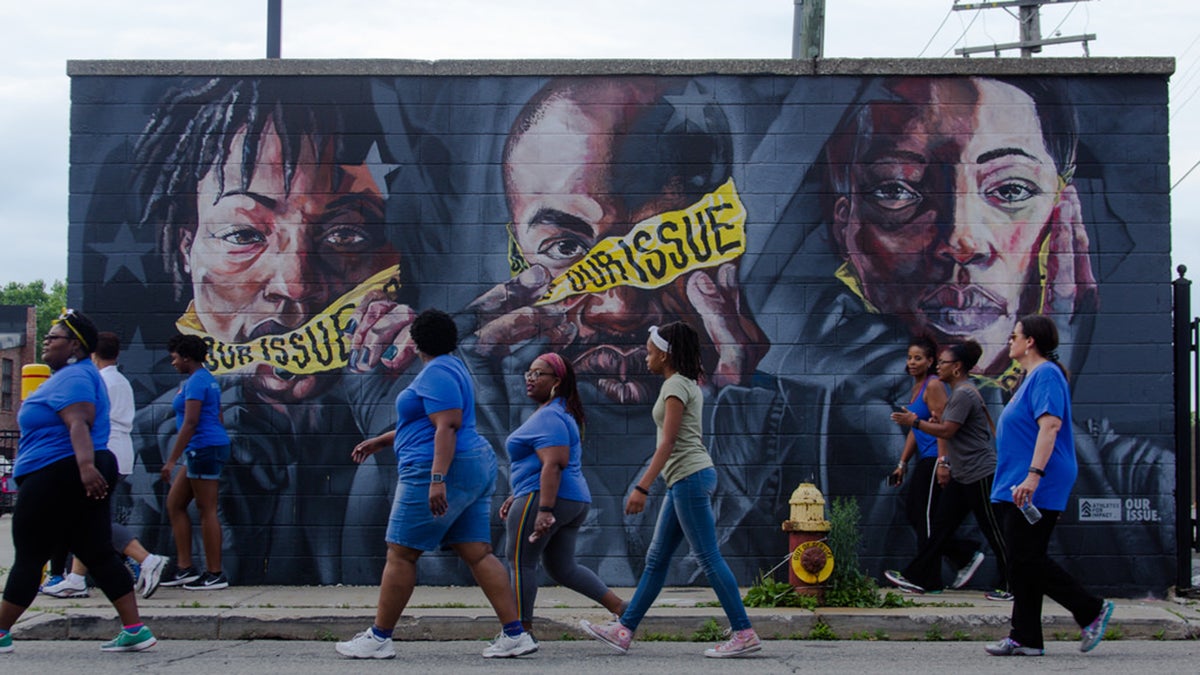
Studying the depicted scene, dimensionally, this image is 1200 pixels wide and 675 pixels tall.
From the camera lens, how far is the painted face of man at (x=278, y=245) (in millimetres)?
9508

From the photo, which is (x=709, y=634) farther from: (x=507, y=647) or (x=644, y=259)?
(x=644, y=259)

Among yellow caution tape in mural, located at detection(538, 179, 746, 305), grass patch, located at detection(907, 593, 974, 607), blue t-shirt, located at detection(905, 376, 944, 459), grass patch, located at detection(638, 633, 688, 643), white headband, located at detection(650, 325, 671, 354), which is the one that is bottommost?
grass patch, located at detection(638, 633, 688, 643)

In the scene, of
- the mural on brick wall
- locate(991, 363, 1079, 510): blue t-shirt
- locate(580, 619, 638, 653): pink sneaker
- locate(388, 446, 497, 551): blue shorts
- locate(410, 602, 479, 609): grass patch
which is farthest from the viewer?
the mural on brick wall

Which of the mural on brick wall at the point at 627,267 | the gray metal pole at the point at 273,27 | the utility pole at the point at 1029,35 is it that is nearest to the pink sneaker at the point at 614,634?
the mural on brick wall at the point at 627,267

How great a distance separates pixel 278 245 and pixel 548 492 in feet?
12.0

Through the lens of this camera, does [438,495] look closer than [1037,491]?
Yes

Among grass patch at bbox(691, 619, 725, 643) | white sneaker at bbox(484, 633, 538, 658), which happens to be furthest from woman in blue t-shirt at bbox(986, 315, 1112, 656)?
white sneaker at bbox(484, 633, 538, 658)

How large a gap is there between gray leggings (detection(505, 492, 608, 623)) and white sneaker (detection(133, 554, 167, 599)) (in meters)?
2.73

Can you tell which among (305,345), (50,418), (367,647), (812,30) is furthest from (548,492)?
(812,30)

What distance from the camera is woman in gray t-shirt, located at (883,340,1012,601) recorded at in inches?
343

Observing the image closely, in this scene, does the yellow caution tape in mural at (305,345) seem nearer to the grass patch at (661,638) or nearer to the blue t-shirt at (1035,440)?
the grass patch at (661,638)

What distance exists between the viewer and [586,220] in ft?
31.2

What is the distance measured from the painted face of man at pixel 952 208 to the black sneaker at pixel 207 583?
5070 mm

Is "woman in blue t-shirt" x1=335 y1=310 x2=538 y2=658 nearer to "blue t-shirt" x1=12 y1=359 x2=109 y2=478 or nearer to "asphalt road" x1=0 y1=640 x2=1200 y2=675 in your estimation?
"asphalt road" x1=0 y1=640 x2=1200 y2=675
